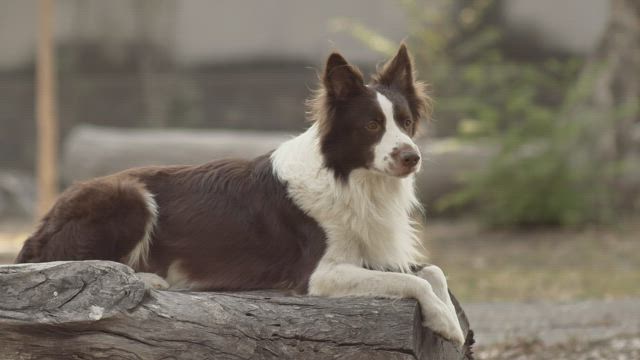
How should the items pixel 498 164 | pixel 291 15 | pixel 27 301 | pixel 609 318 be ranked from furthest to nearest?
pixel 291 15 → pixel 498 164 → pixel 609 318 → pixel 27 301

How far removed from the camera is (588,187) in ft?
36.2

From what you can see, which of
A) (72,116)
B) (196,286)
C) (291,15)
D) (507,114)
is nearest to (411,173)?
(196,286)

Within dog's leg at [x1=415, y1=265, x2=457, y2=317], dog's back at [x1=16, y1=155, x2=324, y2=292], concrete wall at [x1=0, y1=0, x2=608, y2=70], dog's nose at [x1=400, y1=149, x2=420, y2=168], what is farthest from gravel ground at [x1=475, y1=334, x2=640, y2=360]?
concrete wall at [x1=0, y1=0, x2=608, y2=70]

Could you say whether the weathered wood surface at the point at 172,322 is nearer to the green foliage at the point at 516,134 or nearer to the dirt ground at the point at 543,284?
the dirt ground at the point at 543,284

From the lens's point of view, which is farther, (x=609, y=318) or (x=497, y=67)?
(x=497, y=67)

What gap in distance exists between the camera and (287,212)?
14.1ft

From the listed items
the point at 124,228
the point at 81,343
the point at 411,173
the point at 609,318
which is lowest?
the point at 609,318

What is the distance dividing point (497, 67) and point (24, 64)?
20.6 ft

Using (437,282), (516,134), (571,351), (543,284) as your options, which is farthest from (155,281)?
(516,134)

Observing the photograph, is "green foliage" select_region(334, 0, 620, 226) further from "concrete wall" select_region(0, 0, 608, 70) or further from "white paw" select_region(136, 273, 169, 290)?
"white paw" select_region(136, 273, 169, 290)

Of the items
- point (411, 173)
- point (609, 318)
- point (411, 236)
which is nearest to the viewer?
point (411, 173)

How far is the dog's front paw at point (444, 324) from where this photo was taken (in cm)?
390

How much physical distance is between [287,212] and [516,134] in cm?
703

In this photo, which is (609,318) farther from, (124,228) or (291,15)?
(291,15)
